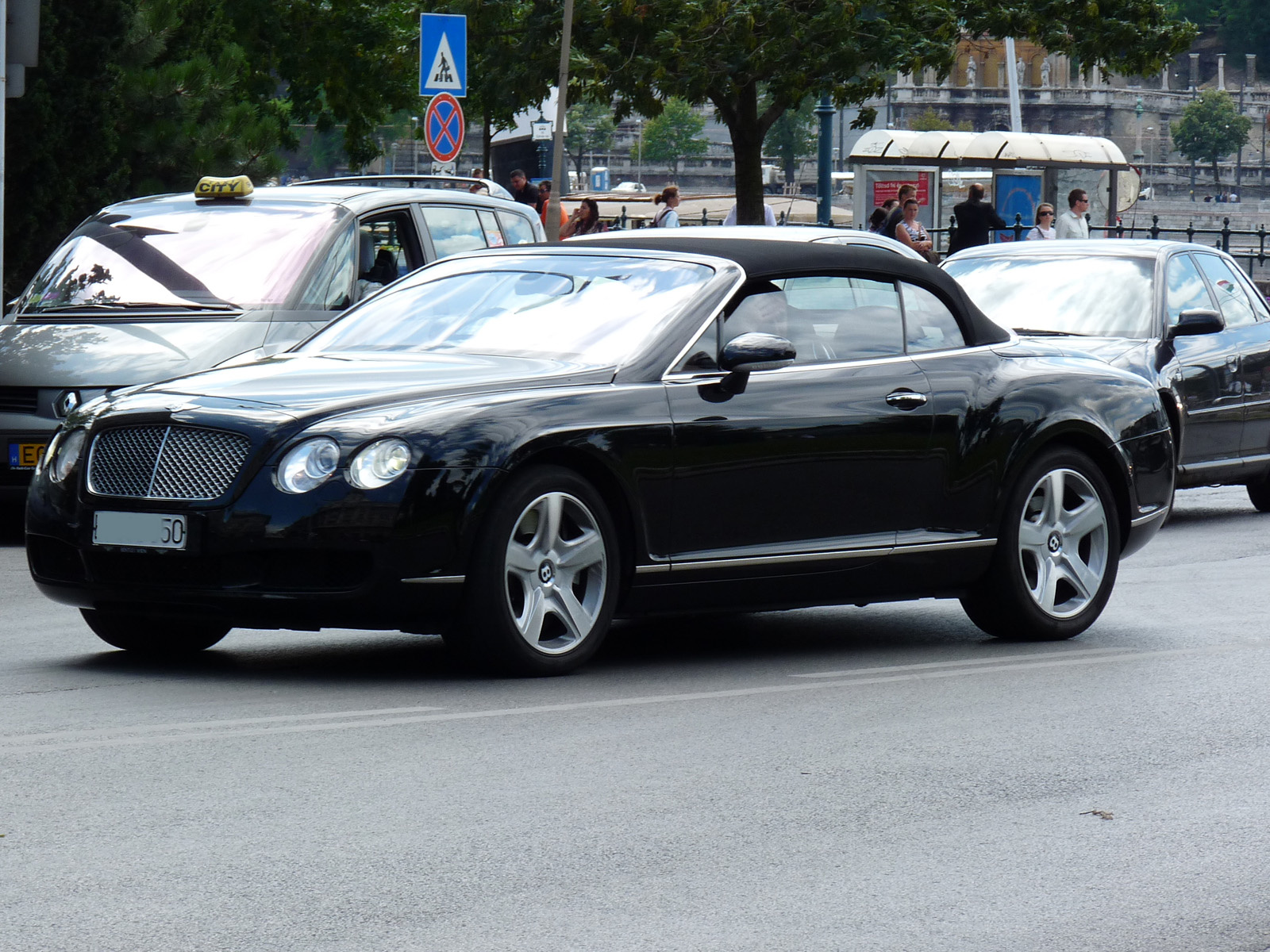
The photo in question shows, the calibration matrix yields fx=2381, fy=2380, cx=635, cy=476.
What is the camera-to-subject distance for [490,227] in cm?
1434

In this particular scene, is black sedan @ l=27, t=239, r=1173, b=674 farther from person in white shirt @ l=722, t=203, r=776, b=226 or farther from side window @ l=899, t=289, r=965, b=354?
person in white shirt @ l=722, t=203, r=776, b=226

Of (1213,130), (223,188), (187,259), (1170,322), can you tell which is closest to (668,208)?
(1170,322)

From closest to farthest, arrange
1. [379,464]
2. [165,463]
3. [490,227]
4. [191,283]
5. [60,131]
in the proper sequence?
1. [379,464]
2. [165,463]
3. [191,283]
4. [490,227]
5. [60,131]

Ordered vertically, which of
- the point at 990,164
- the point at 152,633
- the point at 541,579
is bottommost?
the point at 152,633

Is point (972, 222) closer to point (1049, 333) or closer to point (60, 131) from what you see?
point (60, 131)

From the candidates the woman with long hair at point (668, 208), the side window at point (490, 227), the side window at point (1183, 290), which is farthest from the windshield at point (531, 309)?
the woman with long hair at point (668, 208)

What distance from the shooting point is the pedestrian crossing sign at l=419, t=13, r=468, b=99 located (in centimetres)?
2086

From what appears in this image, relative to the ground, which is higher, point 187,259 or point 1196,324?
point 187,259

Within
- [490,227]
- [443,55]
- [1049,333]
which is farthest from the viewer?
[443,55]

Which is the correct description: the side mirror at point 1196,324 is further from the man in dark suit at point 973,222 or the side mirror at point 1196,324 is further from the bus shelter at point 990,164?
the bus shelter at point 990,164

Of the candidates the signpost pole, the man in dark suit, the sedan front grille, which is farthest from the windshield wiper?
the signpost pole

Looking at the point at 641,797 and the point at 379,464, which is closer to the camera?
the point at 641,797

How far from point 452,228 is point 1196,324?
4.29 m

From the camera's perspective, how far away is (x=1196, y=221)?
153750 millimetres
